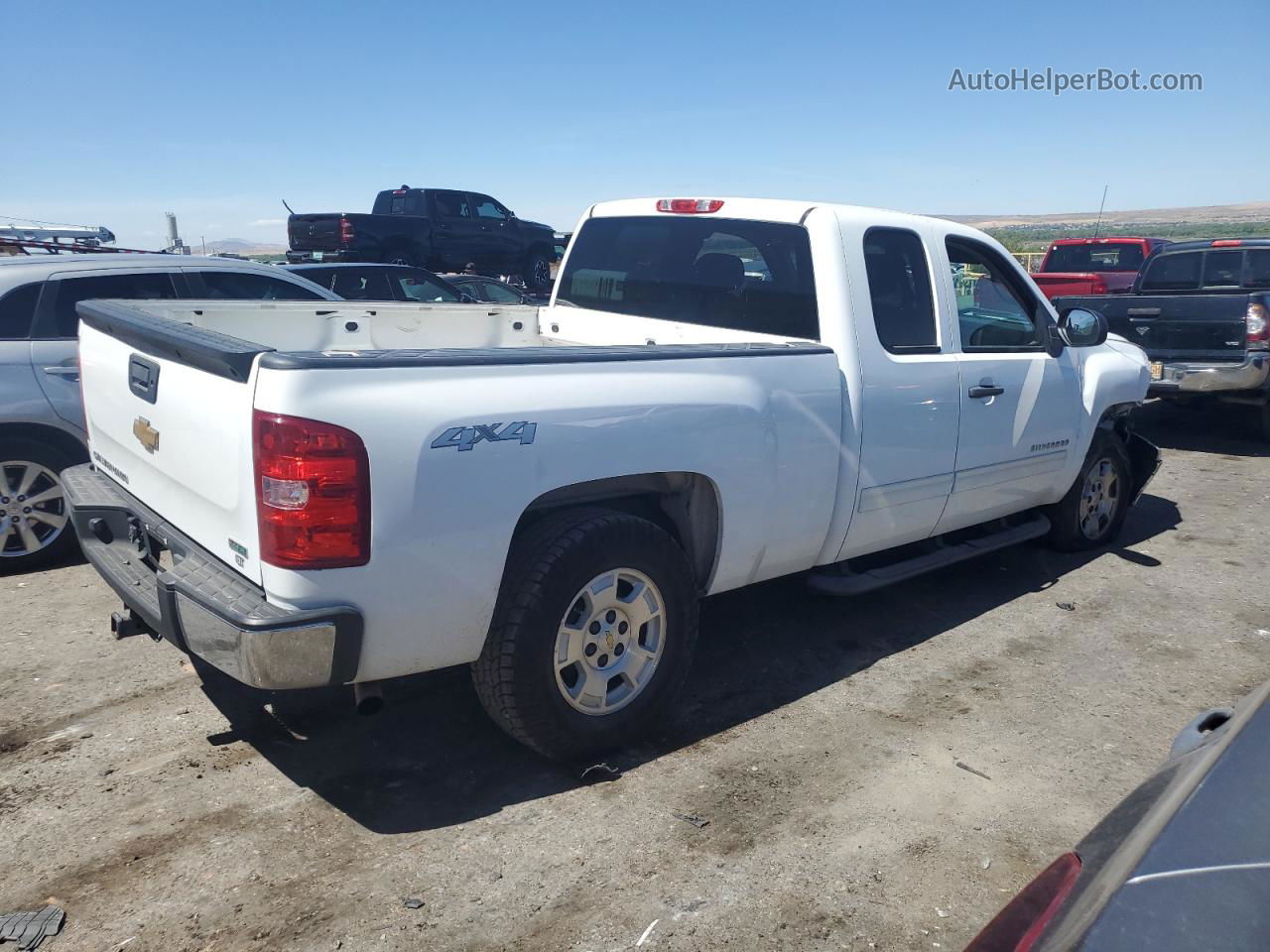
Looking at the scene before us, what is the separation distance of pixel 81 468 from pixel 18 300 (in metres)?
1.73

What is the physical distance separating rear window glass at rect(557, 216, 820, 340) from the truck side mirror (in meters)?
1.90

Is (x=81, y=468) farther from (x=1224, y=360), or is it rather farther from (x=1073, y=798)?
(x=1224, y=360)

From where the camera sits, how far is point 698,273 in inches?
186

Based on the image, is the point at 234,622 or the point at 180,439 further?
the point at 180,439

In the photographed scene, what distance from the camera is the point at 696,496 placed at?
12.4 ft

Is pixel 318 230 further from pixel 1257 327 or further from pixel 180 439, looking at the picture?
pixel 180 439

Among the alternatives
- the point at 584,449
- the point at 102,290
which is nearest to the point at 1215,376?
the point at 584,449

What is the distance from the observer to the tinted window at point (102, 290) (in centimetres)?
548

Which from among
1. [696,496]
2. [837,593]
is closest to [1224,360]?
[837,593]

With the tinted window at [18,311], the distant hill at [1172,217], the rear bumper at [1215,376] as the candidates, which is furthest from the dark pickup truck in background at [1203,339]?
the distant hill at [1172,217]

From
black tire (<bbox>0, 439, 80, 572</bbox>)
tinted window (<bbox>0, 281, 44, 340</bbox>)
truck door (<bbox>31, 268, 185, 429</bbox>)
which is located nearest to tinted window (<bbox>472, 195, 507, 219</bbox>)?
truck door (<bbox>31, 268, 185, 429</bbox>)

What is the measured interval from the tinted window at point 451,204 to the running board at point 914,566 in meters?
15.9

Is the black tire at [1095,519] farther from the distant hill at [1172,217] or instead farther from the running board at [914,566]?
the distant hill at [1172,217]

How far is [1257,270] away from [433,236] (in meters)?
13.9
